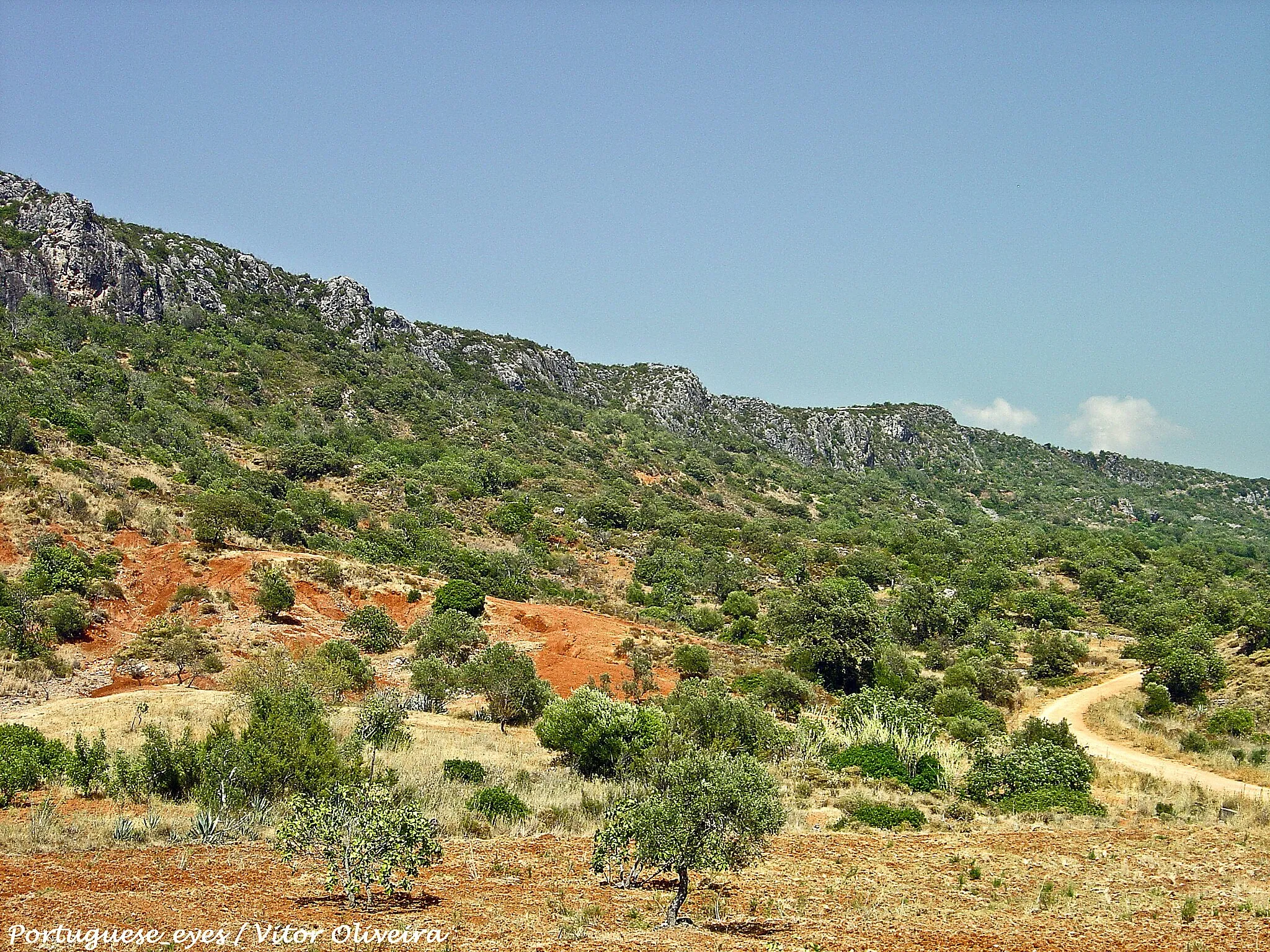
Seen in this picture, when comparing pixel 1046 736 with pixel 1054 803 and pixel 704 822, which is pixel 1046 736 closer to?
pixel 1054 803

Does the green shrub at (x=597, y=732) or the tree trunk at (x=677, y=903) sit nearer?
the tree trunk at (x=677, y=903)

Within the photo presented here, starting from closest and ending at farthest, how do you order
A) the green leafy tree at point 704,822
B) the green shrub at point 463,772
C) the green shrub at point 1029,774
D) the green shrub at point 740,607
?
the green leafy tree at point 704,822 < the green shrub at point 463,772 < the green shrub at point 1029,774 < the green shrub at point 740,607

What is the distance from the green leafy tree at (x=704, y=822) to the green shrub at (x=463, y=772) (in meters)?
7.80

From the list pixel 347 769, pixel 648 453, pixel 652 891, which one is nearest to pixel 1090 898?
pixel 652 891

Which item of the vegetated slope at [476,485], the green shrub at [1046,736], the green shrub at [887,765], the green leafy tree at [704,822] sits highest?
the vegetated slope at [476,485]

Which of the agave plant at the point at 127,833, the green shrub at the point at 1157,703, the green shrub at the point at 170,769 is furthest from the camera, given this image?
the green shrub at the point at 1157,703

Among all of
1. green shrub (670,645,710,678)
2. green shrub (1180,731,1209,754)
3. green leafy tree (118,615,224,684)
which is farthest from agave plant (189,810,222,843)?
green shrub (1180,731,1209,754)

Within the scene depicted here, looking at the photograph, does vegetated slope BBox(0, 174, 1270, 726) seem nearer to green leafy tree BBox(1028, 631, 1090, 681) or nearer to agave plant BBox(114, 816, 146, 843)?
green leafy tree BBox(1028, 631, 1090, 681)

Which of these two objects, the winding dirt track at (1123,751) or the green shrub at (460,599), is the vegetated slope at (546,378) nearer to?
the green shrub at (460,599)

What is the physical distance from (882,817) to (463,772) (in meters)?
8.96

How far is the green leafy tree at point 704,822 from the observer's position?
908 cm

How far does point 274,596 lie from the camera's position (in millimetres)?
33656

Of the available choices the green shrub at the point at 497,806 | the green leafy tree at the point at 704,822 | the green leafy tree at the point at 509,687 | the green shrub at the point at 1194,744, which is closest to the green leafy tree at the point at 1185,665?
the green shrub at the point at 1194,744

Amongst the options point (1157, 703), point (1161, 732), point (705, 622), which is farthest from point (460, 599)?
point (1157, 703)
